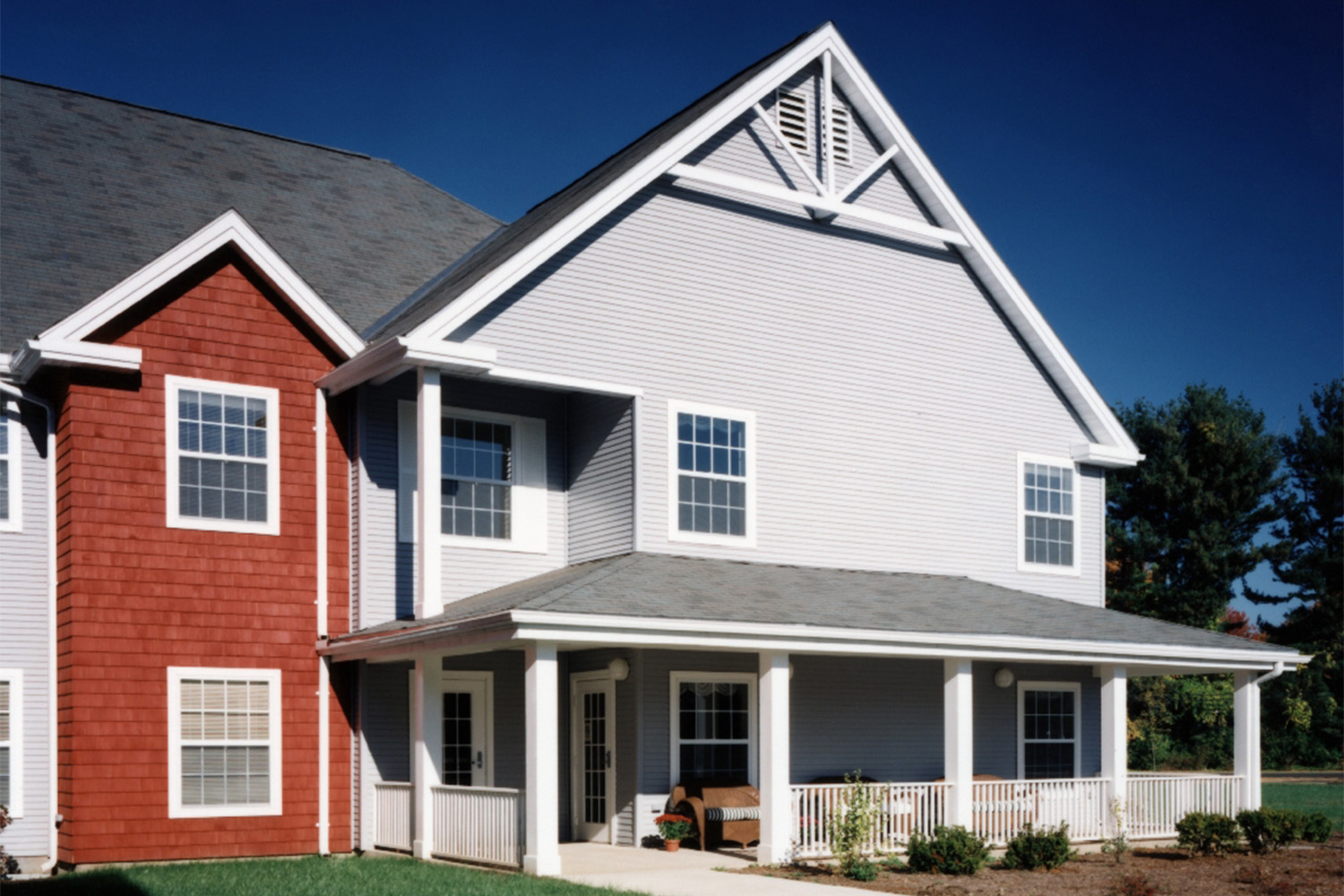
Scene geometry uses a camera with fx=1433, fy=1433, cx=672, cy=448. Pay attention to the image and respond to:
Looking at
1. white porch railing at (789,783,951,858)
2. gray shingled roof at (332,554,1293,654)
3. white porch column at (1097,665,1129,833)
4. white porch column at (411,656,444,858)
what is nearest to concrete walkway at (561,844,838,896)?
white porch railing at (789,783,951,858)

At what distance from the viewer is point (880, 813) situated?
16.4 meters

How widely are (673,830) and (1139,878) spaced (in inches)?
211

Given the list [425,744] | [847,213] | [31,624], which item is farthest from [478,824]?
[847,213]

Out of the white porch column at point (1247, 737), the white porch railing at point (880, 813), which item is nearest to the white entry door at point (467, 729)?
the white porch railing at point (880, 813)

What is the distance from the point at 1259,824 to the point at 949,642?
5021 mm

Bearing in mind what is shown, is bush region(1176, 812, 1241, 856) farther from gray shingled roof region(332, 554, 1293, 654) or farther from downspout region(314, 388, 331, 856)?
downspout region(314, 388, 331, 856)

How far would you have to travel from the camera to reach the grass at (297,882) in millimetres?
12953

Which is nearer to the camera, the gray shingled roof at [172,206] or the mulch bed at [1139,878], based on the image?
the mulch bed at [1139,878]

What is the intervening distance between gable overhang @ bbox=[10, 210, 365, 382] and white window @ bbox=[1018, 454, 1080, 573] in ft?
35.5

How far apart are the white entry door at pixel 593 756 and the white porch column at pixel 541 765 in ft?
12.4

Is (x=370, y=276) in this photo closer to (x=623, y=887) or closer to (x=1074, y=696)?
(x=623, y=887)

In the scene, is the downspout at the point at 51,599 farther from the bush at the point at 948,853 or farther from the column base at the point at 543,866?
the bush at the point at 948,853

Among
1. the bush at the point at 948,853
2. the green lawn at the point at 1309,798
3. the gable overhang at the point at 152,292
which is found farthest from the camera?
the green lawn at the point at 1309,798

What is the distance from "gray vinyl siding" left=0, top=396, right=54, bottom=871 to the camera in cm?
1627
